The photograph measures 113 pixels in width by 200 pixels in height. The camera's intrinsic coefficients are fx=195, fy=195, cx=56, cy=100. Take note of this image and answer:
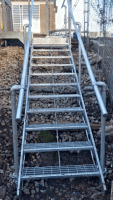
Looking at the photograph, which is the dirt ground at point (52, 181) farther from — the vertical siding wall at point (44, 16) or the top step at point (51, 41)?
the vertical siding wall at point (44, 16)

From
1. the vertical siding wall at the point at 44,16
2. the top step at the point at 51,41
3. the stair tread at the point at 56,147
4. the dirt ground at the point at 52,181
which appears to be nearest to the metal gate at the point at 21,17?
the vertical siding wall at the point at 44,16

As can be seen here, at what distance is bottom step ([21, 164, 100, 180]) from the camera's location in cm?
214

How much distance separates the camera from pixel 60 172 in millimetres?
2211

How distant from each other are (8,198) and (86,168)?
0.93m

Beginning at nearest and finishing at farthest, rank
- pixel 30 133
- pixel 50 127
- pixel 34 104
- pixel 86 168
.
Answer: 1. pixel 86 168
2. pixel 50 127
3. pixel 30 133
4. pixel 34 104

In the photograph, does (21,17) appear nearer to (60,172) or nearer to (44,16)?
(44,16)

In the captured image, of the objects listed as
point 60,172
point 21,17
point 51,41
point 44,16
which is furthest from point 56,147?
point 21,17

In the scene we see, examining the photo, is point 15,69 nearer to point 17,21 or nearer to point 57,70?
point 57,70

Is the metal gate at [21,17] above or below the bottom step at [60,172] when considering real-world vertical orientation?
above

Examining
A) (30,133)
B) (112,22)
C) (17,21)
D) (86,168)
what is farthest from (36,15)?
(86,168)

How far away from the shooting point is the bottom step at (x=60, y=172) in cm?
214

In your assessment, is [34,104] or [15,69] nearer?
[34,104]

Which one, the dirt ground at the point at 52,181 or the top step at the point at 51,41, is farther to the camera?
the top step at the point at 51,41

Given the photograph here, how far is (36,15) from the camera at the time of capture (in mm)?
12375
